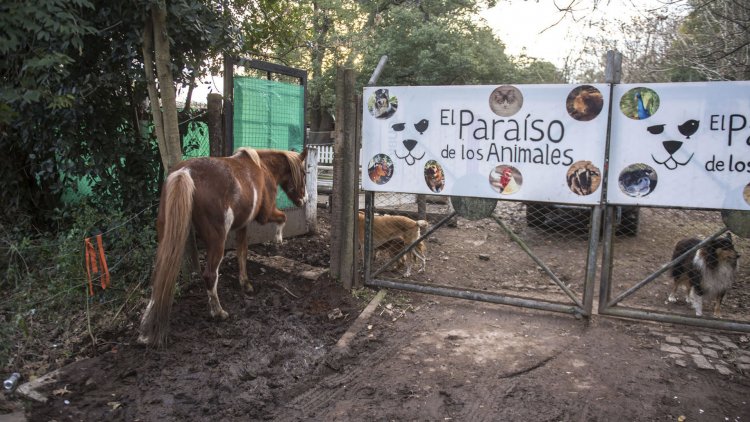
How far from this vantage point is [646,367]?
→ 391 cm

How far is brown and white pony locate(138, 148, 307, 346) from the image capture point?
4.00 meters

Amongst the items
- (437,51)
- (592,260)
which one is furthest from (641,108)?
(437,51)

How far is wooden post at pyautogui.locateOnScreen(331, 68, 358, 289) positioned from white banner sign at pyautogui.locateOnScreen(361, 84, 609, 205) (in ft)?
0.50

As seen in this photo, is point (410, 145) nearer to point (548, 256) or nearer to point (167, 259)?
point (167, 259)

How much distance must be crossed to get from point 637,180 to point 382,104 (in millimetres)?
2460

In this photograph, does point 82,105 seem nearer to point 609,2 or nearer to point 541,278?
point 541,278

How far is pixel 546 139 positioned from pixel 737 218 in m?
1.68

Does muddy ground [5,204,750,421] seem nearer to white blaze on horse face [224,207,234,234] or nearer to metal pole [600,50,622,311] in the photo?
metal pole [600,50,622,311]

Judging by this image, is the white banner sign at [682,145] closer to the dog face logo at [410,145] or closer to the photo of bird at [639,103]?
the photo of bird at [639,103]

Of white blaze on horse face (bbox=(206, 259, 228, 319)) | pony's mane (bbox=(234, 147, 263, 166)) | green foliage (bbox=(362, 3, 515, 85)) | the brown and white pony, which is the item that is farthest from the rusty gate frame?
green foliage (bbox=(362, 3, 515, 85))

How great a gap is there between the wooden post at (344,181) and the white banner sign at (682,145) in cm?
249

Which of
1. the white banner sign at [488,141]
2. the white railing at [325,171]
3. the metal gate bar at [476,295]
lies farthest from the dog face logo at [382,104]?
the white railing at [325,171]

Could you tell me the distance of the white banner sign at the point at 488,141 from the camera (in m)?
4.47

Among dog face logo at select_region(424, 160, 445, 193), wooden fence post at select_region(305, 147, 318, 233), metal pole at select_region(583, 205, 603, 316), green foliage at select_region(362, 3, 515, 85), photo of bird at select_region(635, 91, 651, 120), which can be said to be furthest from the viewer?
green foliage at select_region(362, 3, 515, 85)
